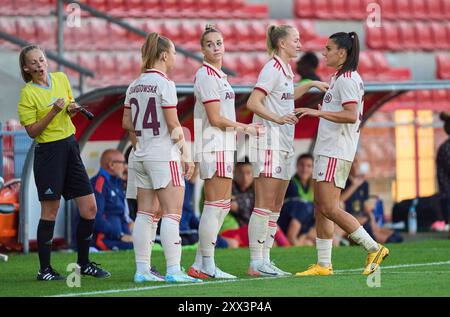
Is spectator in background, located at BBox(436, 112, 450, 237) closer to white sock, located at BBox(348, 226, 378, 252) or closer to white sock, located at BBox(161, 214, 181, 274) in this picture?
white sock, located at BBox(348, 226, 378, 252)

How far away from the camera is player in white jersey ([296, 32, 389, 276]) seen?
941 centimetres

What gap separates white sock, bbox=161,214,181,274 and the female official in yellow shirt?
100 centimetres

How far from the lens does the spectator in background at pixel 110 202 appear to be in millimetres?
13273

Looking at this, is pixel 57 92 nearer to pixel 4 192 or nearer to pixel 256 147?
pixel 256 147

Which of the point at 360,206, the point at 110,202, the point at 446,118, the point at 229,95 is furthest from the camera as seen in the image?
the point at 446,118

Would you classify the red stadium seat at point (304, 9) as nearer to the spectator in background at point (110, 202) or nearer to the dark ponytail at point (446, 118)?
the dark ponytail at point (446, 118)

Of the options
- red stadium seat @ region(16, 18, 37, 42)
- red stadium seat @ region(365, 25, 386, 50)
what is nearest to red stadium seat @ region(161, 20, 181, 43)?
red stadium seat @ region(365, 25, 386, 50)

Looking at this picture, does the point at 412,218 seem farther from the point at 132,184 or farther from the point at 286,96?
the point at 132,184

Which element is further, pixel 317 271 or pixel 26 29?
pixel 26 29

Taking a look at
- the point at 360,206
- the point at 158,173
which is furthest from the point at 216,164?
the point at 360,206

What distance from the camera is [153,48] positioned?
9.01 metres

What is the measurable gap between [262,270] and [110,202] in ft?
12.8

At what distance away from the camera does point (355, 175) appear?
15.1 meters
